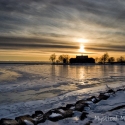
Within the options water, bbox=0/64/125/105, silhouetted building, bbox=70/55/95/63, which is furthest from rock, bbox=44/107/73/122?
silhouetted building, bbox=70/55/95/63

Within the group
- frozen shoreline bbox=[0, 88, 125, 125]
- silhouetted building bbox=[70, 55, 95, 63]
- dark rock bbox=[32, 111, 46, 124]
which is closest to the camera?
frozen shoreline bbox=[0, 88, 125, 125]

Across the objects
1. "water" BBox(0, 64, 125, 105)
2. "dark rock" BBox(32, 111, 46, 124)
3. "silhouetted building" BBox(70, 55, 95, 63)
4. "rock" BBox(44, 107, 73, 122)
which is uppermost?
"silhouetted building" BBox(70, 55, 95, 63)

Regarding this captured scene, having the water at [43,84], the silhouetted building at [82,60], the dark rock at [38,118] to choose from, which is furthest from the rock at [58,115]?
the silhouetted building at [82,60]

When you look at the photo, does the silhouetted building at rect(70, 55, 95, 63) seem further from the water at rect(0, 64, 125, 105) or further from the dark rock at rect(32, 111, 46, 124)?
the dark rock at rect(32, 111, 46, 124)

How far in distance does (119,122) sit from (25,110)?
14.6ft

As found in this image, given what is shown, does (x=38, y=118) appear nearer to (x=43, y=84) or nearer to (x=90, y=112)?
(x=90, y=112)

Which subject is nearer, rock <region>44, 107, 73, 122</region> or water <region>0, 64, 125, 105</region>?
rock <region>44, 107, 73, 122</region>

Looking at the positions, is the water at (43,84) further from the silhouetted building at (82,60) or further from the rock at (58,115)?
the silhouetted building at (82,60)

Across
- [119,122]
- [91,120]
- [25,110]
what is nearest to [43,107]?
[25,110]

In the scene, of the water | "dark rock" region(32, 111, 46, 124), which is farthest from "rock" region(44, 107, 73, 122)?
the water

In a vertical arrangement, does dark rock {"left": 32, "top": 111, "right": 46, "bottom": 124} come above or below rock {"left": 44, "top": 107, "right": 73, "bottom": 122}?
below

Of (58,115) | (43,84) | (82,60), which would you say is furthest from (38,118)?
(82,60)

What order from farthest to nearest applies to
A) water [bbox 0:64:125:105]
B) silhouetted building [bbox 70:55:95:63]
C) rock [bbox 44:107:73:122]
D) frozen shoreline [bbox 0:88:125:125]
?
silhouetted building [bbox 70:55:95:63] → water [bbox 0:64:125:105] → rock [bbox 44:107:73:122] → frozen shoreline [bbox 0:88:125:125]

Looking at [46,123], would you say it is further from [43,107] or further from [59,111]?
[43,107]
